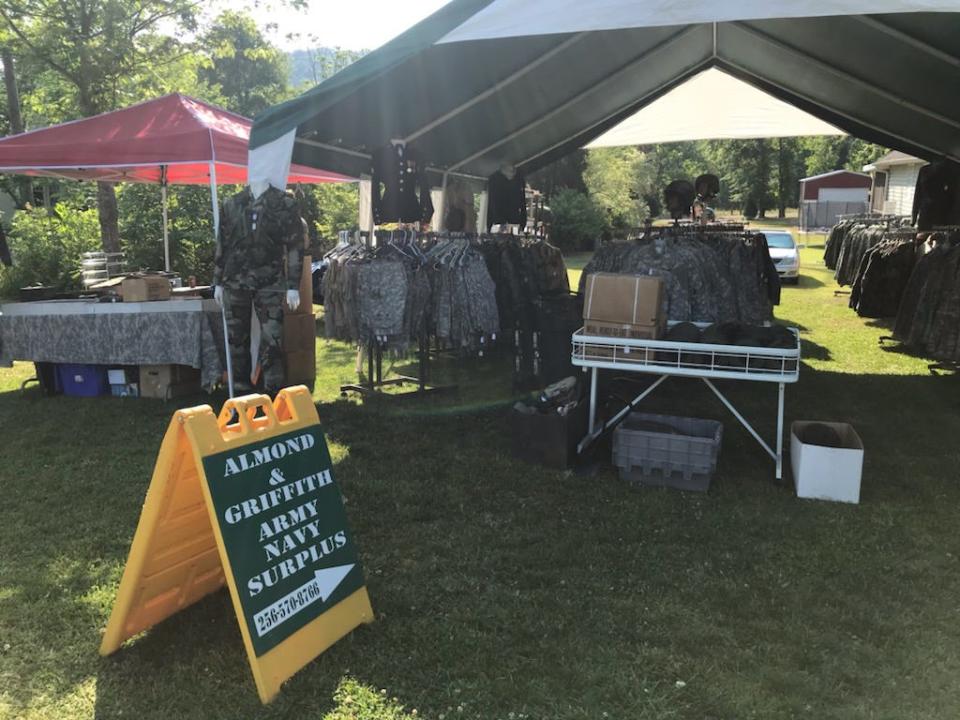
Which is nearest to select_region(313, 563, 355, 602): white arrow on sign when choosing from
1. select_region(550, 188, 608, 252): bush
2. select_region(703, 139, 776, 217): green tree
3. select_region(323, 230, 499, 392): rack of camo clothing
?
select_region(323, 230, 499, 392): rack of camo clothing

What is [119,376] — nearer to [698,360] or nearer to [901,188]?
[698,360]

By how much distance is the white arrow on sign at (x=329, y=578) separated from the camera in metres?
2.74

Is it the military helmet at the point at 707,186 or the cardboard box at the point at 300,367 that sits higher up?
the military helmet at the point at 707,186

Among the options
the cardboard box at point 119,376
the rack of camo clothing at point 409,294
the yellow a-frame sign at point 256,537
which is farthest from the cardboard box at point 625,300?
the cardboard box at point 119,376

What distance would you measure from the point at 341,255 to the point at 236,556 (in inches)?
164

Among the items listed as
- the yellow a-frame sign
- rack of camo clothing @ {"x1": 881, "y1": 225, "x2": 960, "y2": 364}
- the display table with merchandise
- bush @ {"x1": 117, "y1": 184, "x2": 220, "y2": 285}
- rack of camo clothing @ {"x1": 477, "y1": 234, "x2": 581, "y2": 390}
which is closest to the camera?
the yellow a-frame sign

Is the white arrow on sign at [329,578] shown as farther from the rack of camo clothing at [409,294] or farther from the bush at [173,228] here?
the bush at [173,228]

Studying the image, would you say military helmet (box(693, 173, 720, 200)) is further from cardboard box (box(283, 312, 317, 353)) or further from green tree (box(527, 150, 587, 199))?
green tree (box(527, 150, 587, 199))

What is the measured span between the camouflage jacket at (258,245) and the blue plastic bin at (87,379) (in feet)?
5.89

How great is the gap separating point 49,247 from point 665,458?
42.9 ft

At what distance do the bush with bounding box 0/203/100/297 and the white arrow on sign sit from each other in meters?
10.4

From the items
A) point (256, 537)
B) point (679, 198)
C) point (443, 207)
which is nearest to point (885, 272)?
point (679, 198)

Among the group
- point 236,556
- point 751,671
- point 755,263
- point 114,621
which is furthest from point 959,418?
point 114,621

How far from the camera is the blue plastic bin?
6.70 metres
